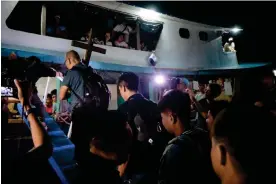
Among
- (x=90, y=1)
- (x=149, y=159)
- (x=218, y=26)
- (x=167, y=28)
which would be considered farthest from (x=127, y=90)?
(x=218, y=26)

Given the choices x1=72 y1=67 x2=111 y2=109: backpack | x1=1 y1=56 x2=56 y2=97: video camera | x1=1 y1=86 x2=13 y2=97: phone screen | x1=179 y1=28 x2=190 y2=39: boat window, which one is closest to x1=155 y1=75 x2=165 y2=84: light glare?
x1=179 y1=28 x2=190 y2=39: boat window

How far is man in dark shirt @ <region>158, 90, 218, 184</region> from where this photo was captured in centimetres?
200

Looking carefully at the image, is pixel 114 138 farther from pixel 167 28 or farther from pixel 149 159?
pixel 167 28

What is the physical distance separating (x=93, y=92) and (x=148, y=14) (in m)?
9.76

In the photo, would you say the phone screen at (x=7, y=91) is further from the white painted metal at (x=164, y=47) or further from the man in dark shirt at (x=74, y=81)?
the white painted metal at (x=164, y=47)

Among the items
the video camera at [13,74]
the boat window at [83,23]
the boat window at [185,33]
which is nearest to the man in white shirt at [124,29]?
the boat window at [83,23]

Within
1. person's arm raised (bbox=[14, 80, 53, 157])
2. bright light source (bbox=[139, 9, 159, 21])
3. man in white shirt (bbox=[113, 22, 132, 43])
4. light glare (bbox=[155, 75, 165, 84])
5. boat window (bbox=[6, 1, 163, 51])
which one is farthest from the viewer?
light glare (bbox=[155, 75, 165, 84])

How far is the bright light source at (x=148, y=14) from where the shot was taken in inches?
465

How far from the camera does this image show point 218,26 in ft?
53.5

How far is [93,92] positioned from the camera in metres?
3.42

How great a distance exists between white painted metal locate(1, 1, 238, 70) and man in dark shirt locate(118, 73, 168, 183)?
5787 mm

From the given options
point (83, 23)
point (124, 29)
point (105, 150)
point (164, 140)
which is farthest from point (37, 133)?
point (124, 29)

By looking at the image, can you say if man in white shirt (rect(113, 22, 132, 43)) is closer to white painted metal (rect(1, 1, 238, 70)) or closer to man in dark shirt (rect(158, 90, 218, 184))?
white painted metal (rect(1, 1, 238, 70))

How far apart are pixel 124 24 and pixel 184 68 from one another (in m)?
4.68
